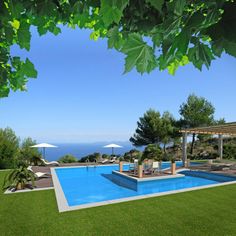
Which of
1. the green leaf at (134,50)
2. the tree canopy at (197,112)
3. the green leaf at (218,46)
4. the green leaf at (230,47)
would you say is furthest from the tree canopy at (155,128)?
the green leaf at (230,47)

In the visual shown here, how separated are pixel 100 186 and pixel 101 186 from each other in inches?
2.6

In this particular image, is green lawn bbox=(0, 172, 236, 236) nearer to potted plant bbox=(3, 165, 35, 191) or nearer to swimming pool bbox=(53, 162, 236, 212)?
potted plant bbox=(3, 165, 35, 191)

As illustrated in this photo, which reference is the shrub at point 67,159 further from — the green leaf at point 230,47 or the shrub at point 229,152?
the green leaf at point 230,47

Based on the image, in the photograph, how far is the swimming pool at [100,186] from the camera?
1101 cm

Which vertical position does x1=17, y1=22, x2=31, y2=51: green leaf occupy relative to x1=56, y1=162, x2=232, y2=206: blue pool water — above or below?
above

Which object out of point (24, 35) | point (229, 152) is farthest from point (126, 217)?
point (229, 152)

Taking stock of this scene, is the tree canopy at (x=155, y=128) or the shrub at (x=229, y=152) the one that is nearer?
the shrub at (x=229, y=152)

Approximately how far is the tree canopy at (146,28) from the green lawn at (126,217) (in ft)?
14.5

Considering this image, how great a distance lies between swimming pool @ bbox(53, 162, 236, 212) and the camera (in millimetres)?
11013

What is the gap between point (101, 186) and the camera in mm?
13609

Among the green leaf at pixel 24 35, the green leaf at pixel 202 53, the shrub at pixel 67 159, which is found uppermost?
the green leaf at pixel 24 35

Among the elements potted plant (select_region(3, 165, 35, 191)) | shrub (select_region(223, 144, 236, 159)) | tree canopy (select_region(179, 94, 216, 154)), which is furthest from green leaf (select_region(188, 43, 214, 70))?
tree canopy (select_region(179, 94, 216, 154))

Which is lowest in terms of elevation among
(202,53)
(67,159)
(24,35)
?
(67,159)

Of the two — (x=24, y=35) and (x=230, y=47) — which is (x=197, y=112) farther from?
(x=230, y=47)
